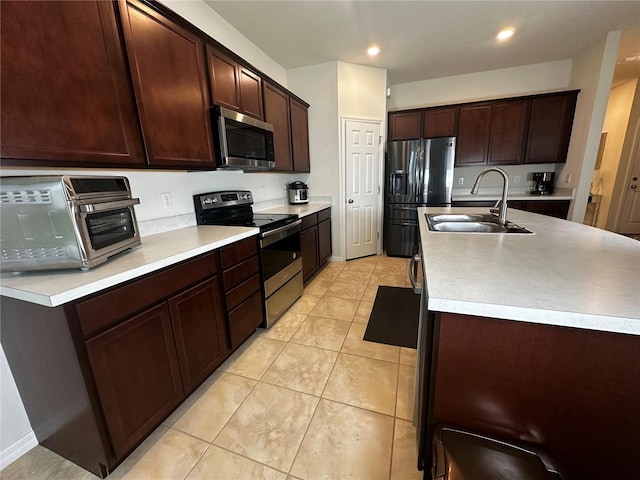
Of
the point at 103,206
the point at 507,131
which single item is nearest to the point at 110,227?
the point at 103,206

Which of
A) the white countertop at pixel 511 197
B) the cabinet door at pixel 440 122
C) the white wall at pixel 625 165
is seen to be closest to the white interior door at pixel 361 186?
the cabinet door at pixel 440 122

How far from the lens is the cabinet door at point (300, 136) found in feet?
10.1

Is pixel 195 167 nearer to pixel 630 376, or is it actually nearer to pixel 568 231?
pixel 630 376

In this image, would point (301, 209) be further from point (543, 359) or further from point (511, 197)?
point (511, 197)

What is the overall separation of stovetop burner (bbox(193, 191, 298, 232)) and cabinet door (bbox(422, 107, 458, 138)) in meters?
2.81

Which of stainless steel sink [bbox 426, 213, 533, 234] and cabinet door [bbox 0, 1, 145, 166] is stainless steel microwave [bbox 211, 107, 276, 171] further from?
stainless steel sink [bbox 426, 213, 533, 234]

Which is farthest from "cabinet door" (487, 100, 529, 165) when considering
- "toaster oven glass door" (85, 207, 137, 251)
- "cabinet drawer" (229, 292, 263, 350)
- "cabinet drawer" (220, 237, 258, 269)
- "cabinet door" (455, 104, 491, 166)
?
"toaster oven glass door" (85, 207, 137, 251)

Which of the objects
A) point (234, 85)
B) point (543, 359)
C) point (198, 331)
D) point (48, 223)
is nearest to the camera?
point (543, 359)

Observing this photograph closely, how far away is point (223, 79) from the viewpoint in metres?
1.95

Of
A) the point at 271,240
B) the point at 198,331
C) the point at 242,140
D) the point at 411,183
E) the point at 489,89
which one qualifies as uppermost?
the point at 489,89

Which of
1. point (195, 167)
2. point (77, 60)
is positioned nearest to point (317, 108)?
point (195, 167)

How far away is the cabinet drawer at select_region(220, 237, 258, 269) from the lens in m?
1.62

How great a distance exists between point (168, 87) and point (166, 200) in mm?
753

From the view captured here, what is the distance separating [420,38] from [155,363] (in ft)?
12.3
